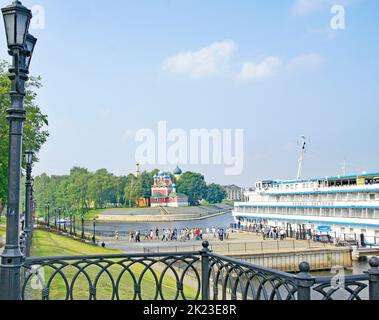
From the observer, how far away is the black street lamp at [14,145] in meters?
5.41

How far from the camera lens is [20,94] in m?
5.84

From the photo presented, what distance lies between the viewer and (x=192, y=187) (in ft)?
511

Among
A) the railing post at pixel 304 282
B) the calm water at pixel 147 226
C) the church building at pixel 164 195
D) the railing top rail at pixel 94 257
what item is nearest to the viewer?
the railing post at pixel 304 282

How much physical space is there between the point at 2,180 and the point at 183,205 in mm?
110699

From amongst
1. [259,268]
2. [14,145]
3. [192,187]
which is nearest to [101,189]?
[192,187]

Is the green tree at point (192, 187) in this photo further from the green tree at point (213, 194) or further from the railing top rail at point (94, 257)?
the railing top rail at point (94, 257)

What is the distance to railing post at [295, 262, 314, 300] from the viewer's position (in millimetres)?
4512

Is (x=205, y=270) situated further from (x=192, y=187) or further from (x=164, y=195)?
(x=192, y=187)

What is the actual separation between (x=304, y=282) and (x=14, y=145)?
4.29 meters

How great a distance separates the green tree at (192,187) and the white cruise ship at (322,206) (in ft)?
285

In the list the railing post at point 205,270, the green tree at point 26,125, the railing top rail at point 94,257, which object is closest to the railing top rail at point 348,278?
the railing post at point 205,270
